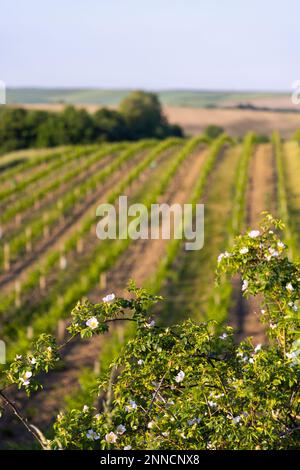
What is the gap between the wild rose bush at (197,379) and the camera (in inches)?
184

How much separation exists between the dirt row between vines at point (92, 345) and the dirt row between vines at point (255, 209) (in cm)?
267

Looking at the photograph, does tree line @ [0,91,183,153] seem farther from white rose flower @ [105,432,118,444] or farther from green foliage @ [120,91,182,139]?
white rose flower @ [105,432,118,444]

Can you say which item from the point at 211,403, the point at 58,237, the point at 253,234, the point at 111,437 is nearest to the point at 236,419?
the point at 211,403

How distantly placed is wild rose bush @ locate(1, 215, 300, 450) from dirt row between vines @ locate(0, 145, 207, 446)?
20.5 feet

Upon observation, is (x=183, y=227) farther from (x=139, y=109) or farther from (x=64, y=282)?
(x=139, y=109)

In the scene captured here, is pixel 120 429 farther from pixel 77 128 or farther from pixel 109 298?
pixel 77 128

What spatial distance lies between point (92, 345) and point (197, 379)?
9.58 meters

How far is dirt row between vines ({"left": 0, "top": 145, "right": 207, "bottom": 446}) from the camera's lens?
1154 cm

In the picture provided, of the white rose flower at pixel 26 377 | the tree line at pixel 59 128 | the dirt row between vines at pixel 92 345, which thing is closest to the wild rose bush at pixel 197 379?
the white rose flower at pixel 26 377

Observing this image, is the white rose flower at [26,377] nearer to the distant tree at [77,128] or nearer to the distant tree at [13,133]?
the distant tree at [77,128]

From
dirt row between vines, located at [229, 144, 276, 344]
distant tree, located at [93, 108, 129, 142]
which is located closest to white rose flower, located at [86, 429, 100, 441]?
dirt row between vines, located at [229, 144, 276, 344]

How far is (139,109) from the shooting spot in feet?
238

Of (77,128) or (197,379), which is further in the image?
(77,128)

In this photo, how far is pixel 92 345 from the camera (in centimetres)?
1430
